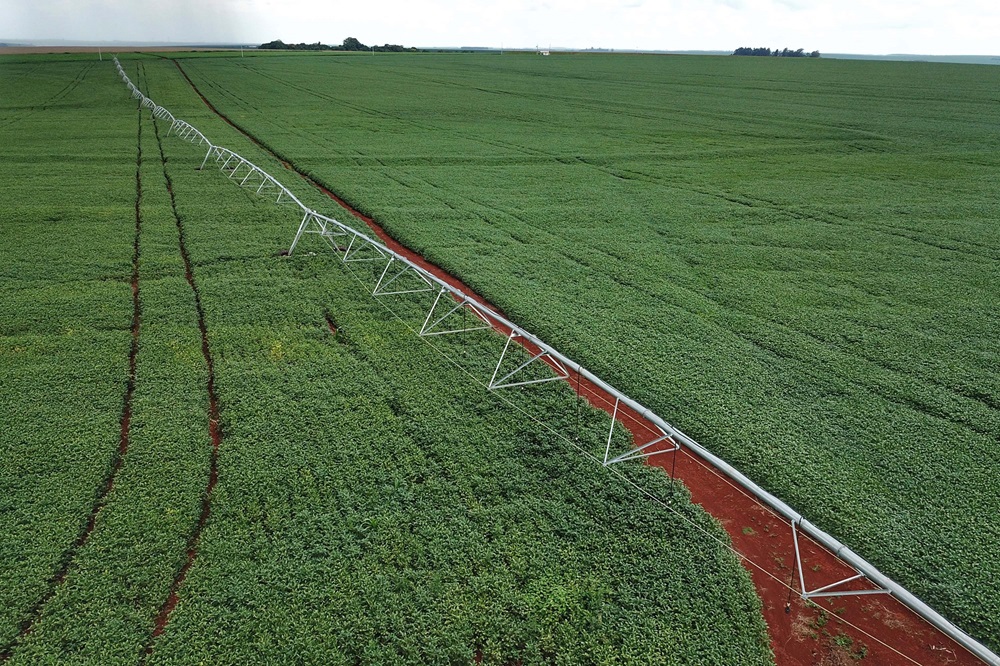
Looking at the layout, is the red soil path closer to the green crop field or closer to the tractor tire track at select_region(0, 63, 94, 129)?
the green crop field

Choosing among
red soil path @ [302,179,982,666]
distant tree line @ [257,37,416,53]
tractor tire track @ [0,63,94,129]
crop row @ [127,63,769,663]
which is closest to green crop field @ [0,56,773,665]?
crop row @ [127,63,769,663]

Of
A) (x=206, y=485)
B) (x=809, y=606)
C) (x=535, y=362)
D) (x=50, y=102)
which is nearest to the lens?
(x=809, y=606)

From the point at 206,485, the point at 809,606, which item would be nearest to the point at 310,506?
the point at 206,485

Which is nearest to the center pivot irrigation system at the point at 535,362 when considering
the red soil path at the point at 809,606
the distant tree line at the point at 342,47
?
the red soil path at the point at 809,606

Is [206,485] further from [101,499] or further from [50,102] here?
[50,102]

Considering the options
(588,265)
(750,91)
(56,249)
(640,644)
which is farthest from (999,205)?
(750,91)

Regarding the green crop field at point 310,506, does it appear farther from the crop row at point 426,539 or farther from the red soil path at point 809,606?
the red soil path at point 809,606
